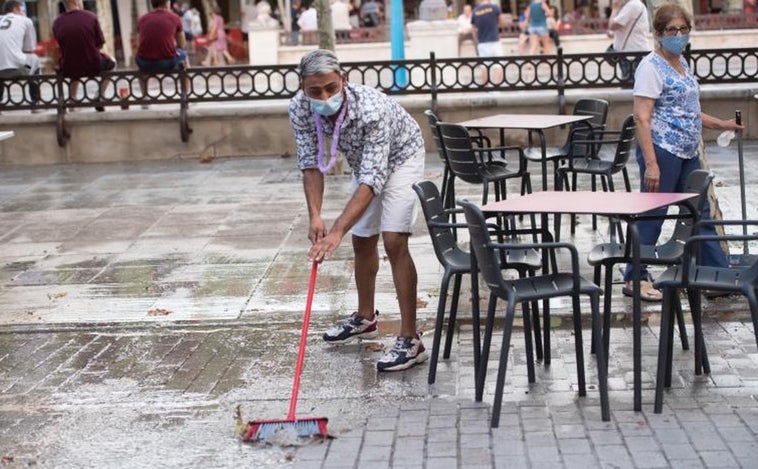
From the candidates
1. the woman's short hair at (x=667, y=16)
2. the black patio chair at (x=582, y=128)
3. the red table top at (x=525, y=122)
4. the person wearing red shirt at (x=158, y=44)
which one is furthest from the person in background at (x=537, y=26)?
the woman's short hair at (x=667, y=16)

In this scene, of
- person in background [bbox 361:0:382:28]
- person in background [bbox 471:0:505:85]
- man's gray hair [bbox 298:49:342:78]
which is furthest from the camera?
person in background [bbox 361:0:382:28]

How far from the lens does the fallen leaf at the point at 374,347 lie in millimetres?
7523

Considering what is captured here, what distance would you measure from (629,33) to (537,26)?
11.9m

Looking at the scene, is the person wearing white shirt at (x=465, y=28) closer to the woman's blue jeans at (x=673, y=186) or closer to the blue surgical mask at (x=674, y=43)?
the woman's blue jeans at (x=673, y=186)

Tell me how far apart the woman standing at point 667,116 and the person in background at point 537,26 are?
63.6 ft

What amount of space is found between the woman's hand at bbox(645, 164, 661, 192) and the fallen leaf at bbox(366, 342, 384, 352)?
187 cm

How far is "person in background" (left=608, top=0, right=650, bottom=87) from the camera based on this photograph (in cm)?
1576

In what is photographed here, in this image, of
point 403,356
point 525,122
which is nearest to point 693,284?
point 403,356

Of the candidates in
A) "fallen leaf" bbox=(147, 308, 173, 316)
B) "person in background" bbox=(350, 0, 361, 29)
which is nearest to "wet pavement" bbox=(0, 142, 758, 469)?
"fallen leaf" bbox=(147, 308, 173, 316)

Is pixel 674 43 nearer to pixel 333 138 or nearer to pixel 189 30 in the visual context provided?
Answer: pixel 333 138

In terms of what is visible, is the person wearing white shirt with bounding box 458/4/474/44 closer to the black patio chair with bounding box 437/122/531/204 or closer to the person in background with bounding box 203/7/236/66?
the person in background with bounding box 203/7/236/66

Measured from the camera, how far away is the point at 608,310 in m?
6.84

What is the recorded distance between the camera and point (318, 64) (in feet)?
22.1

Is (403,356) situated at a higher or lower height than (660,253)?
lower
